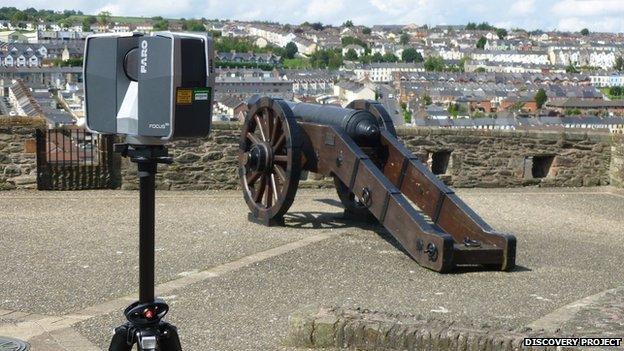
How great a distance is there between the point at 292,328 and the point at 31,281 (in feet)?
8.25

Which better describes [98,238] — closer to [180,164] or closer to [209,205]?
[209,205]

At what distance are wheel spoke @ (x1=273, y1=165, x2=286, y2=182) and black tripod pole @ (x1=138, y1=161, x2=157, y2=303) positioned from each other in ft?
20.5

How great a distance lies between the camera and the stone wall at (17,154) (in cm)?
1249

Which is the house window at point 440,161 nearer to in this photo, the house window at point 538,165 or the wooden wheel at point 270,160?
the house window at point 538,165

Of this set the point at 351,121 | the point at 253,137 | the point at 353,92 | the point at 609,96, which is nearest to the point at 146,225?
the point at 351,121

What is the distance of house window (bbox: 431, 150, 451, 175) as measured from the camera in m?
14.3

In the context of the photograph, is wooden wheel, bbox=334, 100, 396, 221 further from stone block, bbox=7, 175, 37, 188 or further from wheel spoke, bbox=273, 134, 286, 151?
stone block, bbox=7, 175, 37, 188

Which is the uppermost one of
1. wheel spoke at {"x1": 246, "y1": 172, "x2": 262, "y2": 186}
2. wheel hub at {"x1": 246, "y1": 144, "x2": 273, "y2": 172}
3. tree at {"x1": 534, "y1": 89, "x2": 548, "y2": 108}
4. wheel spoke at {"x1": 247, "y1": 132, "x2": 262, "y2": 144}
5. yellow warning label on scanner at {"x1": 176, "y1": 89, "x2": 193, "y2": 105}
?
yellow warning label on scanner at {"x1": 176, "y1": 89, "x2": 193, "y2": 105}

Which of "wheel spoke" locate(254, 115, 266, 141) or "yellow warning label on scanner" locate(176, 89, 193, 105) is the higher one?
"yellow warning label on scanner" locate(176, 89, 193, 105)

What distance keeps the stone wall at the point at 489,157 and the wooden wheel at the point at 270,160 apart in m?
2.13

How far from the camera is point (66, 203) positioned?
11719mm

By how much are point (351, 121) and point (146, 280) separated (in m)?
6.14

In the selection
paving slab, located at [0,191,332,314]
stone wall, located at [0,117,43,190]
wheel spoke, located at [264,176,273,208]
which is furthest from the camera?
stone wall, located at [0,117,43,190]

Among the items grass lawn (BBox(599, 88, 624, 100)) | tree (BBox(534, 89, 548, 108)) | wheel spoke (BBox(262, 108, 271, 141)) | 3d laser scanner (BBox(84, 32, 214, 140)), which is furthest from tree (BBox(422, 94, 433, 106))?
3d laser scanner (BBox(84, 32, 214, 140))
